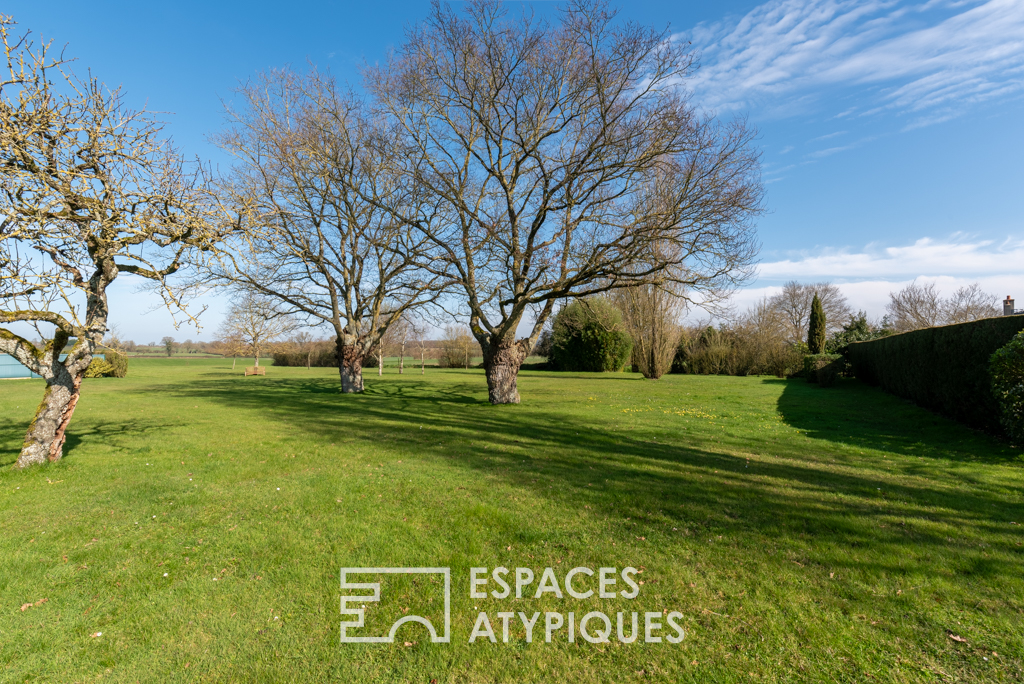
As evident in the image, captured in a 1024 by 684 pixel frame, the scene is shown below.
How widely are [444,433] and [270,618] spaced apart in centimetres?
712

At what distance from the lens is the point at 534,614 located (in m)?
3.34

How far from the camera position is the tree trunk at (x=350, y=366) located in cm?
2011

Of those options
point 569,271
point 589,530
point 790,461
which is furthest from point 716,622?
point 569,271

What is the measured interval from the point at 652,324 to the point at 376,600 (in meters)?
25.6

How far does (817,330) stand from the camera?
29625mm

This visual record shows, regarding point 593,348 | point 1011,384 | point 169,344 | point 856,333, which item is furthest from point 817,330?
point 169,344

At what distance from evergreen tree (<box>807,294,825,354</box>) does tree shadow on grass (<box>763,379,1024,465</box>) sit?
1442 cm

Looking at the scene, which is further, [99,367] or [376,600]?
[99,367]

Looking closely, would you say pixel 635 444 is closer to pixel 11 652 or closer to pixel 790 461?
pixel 790 461

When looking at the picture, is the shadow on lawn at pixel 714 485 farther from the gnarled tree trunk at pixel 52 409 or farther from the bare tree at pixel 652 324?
the bare tree at pixel 652 324

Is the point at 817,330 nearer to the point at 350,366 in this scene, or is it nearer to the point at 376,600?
the point at 350,366

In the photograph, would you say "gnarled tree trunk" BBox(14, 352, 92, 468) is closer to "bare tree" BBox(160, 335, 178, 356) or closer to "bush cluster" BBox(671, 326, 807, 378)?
"bush cluster" BBox(671, 326, 807, 378)

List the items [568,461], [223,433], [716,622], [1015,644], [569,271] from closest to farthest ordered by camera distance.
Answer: [1015,644]
[716,622]
[568,461]
[223,433]
[569,271]

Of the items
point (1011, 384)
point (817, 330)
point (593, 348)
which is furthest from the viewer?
point (593, 348)
